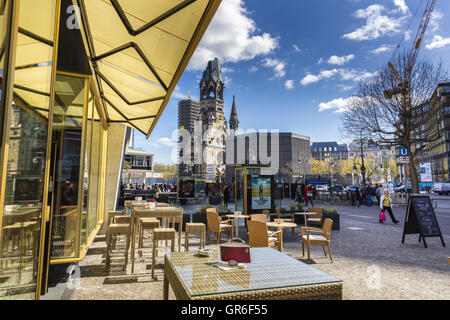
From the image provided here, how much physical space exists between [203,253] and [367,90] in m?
18.7

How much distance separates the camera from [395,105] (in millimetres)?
16609

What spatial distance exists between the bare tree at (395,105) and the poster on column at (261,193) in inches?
397

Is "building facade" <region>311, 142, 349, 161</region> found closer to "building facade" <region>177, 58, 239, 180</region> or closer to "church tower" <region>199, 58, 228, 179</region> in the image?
"building facade" <region>177, 58, 239, 180</region>

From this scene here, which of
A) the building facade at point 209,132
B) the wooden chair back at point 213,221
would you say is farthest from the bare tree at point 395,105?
the building facade at point 209,132

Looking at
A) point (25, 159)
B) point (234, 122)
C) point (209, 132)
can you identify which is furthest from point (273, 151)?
point (25, 159)

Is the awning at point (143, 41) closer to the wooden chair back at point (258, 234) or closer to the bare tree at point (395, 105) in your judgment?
the wooden chair back at point (258, 234)

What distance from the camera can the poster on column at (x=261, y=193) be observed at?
460 inches

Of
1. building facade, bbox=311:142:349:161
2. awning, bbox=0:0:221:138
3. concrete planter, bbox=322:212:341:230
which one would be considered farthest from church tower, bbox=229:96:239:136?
awning, bbox=0:0:221:138

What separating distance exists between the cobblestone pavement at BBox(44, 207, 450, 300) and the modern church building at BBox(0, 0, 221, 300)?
0.66 m

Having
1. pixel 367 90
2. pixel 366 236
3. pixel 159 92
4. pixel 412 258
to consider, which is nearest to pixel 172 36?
pixel 159 92

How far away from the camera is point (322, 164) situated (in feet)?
239

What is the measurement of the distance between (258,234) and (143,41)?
389 cm

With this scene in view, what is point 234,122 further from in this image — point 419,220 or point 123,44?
point 123,44

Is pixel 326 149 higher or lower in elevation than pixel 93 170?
higher
